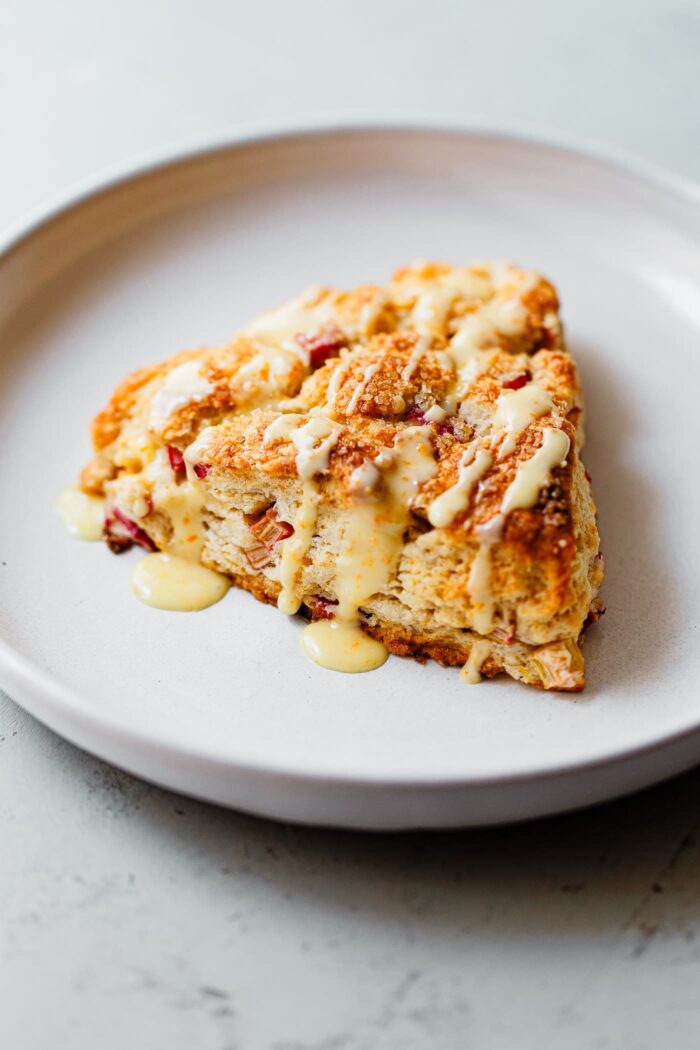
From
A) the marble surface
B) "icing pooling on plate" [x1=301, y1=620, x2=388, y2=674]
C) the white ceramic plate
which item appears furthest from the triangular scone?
the marble surface

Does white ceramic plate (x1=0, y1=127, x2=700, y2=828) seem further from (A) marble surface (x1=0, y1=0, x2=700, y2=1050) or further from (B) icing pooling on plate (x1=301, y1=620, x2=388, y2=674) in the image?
(A) marble surface (x1=0, y1=0, x2=700, y2=1050)

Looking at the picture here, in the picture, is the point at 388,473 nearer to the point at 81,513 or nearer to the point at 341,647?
the point at 341,647

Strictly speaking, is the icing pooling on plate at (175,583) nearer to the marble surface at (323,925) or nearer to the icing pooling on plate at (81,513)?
the icing pooling on plate at (81,513)

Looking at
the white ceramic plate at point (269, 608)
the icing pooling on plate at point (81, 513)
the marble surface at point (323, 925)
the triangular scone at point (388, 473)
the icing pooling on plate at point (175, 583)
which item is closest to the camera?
the marble surface at point (323, 925)

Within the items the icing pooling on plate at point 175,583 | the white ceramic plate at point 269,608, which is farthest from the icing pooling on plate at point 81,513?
the icing pooling on plate at point 175,583

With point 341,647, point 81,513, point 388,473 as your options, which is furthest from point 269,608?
point 81,513

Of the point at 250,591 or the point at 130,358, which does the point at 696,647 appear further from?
the point at 130,358
